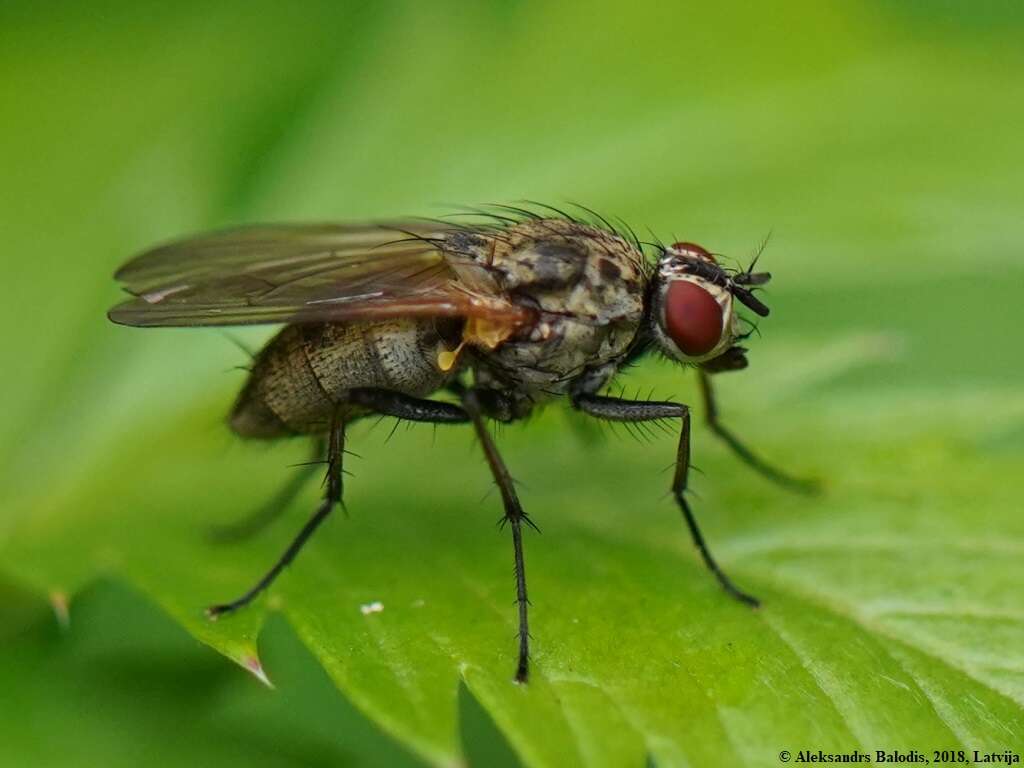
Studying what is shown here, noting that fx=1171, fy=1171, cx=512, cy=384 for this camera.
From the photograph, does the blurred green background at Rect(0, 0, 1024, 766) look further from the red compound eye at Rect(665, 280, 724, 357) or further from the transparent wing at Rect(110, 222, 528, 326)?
the transparent wing at Rect(110, 222, 528, 326)

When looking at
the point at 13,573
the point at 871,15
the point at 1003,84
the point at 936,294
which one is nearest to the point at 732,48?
the point at 871,15

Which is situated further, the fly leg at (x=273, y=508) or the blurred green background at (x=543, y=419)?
the fly leg at (x=273, y=508)

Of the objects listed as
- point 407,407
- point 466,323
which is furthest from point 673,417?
point 407,407

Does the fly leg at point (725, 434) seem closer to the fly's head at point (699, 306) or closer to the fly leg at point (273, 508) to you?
the fly's head at point (699, 306)

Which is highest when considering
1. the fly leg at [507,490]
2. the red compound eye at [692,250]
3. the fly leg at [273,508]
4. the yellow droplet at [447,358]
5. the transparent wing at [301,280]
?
the red compound eye at [692,250]

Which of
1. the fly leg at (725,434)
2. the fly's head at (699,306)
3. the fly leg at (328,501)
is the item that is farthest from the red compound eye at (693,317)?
the fly leg at (328,501)

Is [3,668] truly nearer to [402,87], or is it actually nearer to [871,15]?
[402,87]
